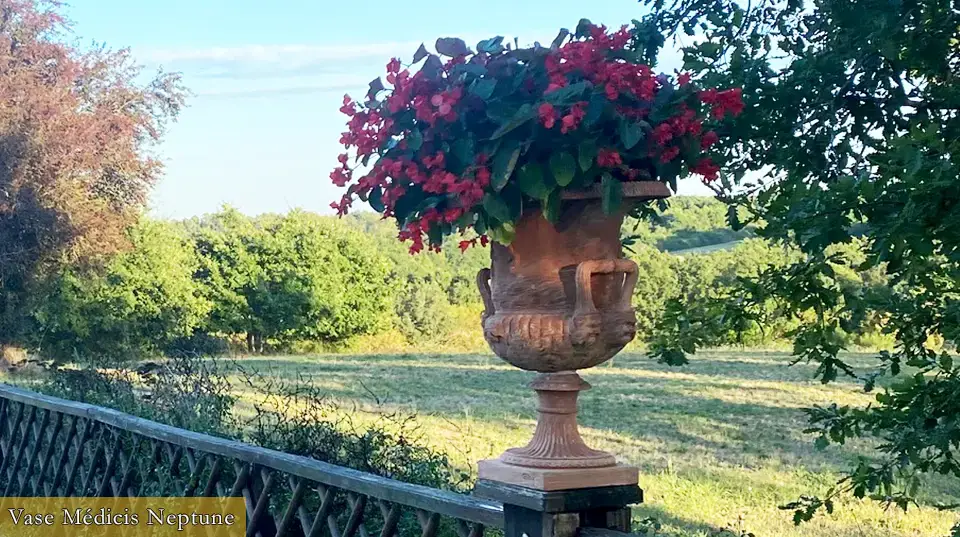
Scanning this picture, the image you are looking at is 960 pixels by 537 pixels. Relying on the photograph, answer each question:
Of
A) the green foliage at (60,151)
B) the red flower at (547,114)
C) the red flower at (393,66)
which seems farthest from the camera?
the green foliage at (60,151)

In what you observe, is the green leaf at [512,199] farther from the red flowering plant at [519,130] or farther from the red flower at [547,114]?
the red flower at [547,114]

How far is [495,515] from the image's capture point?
2328mm

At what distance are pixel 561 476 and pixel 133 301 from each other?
25.1 metres

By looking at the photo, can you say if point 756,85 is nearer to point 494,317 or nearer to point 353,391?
point 494,317

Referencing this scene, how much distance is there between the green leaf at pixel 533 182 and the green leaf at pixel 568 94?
5.3 inches

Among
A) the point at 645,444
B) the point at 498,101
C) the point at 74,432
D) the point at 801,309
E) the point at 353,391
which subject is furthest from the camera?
the point at 353,391

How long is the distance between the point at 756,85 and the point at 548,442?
5.67 feet

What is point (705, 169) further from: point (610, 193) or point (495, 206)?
point (495, 206)

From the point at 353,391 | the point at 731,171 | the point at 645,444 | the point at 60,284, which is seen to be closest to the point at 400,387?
the point at 353,391

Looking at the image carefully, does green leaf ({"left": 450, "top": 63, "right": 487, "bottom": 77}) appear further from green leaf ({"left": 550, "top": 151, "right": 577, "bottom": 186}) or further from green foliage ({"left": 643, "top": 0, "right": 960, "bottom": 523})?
green foliage ({"left": 643, "top": 0, "right": 960, "bottom": 523})

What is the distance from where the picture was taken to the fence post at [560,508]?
2152 mm

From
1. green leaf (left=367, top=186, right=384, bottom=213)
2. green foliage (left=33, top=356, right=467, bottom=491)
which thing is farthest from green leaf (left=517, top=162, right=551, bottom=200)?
green foliage (left=33, top=356, right=467, bottom=491)

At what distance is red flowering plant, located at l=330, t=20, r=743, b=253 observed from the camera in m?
2.09

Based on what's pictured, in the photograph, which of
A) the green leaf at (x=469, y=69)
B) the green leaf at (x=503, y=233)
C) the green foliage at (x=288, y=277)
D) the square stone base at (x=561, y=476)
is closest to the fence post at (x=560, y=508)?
the square stone base at (x=561, y=476)
